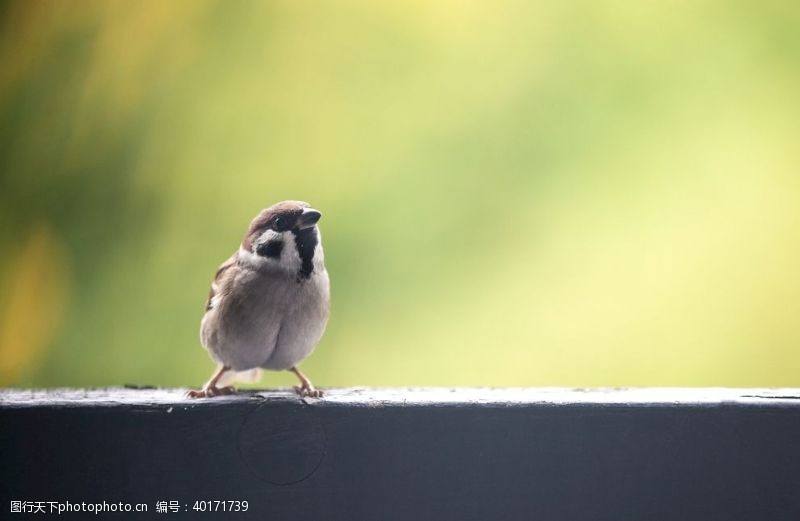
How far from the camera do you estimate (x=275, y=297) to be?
1.76 m

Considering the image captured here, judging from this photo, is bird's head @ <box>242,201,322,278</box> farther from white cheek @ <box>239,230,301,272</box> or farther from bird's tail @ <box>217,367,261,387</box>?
bird's tail @ <box>217,367,261,387</box>

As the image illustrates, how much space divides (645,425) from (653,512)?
4.5 inches

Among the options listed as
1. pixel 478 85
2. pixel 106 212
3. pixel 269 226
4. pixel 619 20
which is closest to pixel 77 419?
pixel 269 226

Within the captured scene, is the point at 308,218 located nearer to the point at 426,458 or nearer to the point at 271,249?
the point at 271,249

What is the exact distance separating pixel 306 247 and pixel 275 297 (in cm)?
12

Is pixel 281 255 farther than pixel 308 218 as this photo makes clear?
Yes

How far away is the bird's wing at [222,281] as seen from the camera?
1824 millimetres

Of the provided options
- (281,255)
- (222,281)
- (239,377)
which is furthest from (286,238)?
(239,377)

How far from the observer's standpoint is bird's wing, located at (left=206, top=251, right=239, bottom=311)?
182cm

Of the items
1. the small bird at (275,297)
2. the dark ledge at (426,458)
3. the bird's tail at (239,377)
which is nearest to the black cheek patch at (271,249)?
the small bird at (275,297)

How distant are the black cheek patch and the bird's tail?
0.34 metres

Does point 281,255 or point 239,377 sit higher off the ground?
point 281,255

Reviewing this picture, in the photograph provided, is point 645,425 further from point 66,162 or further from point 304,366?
point 66,162

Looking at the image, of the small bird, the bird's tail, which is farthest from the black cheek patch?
the bird's tail
